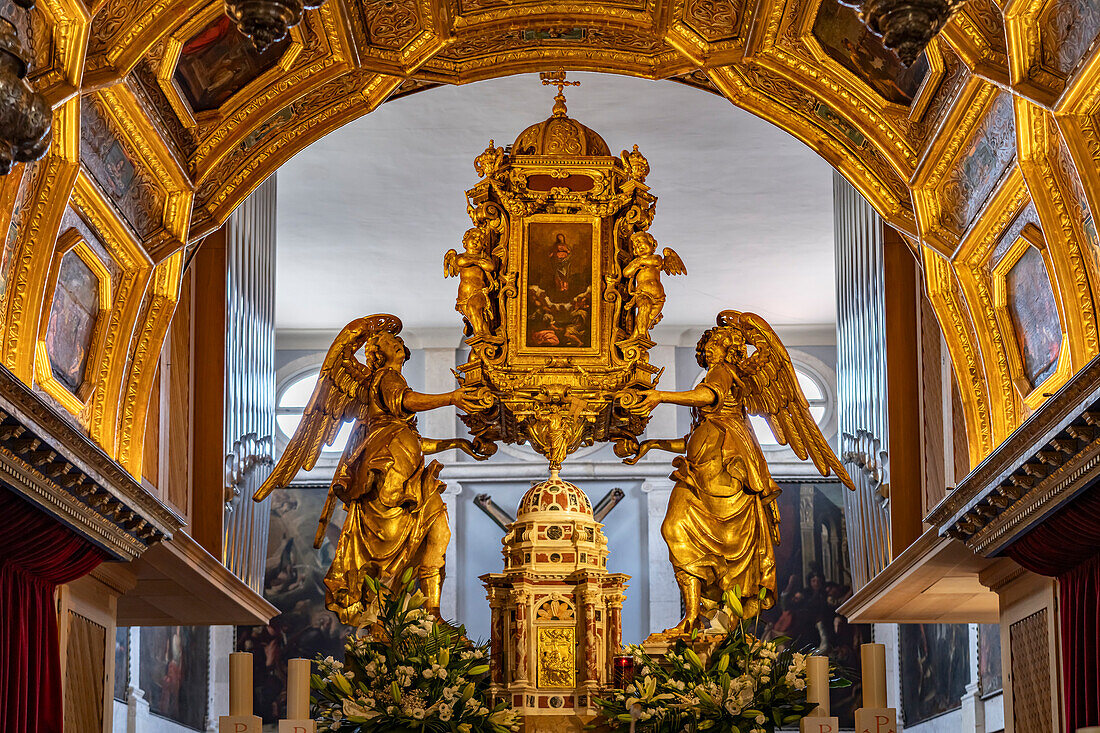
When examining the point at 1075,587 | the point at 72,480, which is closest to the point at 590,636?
the point at 1075,587

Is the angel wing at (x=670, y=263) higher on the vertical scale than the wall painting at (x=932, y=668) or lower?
higher

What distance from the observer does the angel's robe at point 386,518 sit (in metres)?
11.4

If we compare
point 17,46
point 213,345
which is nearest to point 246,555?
point 213,345

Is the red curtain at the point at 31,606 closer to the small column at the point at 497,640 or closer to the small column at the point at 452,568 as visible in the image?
the small column at the point at 497,640

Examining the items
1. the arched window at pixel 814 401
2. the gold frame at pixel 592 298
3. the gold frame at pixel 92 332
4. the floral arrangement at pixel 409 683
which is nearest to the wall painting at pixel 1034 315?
the gold frame at pixel 592 298

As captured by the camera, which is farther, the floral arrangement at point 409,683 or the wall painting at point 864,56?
the wall painting at point 864,56

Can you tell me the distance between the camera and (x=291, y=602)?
23.0m

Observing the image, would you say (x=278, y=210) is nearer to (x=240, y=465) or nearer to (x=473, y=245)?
(x=240, y=465)

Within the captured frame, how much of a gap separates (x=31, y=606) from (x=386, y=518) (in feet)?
9.49

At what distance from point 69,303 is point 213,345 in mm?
3347

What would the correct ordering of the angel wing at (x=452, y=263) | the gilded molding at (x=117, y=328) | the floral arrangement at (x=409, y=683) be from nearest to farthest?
1. the floral arrangement at (x=409, y=683)
2. the gilded molding at (x=117, y=328)
3. the angel wing at (x=452, y=263)

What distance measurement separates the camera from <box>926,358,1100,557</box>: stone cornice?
26.1 feet

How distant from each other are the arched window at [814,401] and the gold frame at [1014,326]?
42.8ft

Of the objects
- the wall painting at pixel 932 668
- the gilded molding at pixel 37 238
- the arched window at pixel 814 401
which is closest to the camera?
the gilded molding at pixel 37 238
